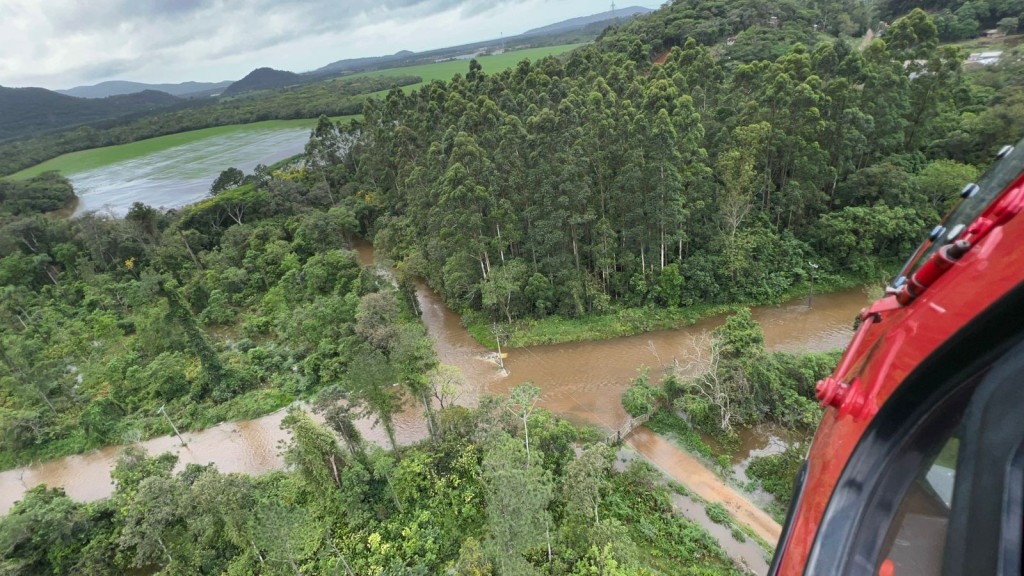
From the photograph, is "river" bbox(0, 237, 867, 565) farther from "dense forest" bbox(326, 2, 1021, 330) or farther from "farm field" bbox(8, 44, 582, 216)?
"farm field" bbox(8, 44, 582, 216)

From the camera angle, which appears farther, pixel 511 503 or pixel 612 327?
pixel 612 327

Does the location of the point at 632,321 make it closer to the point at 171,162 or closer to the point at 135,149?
the point at 171,162

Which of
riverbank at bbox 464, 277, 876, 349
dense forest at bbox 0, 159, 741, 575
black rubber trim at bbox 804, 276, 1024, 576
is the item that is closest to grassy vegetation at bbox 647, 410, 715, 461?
dense forest at bbox 0, 159, 741, 575

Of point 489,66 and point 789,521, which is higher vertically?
point 489,66

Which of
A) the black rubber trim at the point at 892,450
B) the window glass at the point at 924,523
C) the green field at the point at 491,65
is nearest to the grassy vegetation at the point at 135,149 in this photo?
the green field at the point at 491,65

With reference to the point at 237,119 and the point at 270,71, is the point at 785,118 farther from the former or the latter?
the point at 270,71

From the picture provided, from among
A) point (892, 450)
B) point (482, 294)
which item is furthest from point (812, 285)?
point (892, 450)

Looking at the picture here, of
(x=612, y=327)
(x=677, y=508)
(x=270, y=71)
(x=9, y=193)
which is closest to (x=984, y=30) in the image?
(x=612, y=327)
